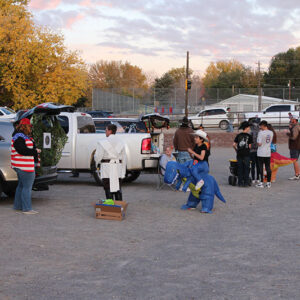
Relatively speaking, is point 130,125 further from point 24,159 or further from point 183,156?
point 24,159

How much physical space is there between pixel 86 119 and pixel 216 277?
951cm

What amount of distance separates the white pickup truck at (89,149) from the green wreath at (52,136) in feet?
7.73

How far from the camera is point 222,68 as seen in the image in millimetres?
122875

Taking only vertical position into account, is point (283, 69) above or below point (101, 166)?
above

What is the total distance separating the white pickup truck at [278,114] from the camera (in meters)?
37.5

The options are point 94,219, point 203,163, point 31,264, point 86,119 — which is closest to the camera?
point 31,264

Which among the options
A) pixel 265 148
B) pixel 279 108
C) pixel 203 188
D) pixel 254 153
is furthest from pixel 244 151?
pixel 279 108

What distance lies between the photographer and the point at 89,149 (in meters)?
13.7

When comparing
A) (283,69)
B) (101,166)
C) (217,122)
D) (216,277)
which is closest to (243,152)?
(101,166)

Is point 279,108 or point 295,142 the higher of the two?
point 279,108

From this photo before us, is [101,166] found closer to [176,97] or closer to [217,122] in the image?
[217,122]

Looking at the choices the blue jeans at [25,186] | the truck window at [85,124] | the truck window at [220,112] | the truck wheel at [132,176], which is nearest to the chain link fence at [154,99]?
the truck window at [220,112]

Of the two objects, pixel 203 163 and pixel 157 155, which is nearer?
pixel 203 163

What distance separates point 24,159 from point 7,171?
1.08m
